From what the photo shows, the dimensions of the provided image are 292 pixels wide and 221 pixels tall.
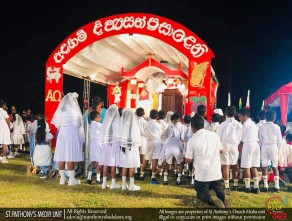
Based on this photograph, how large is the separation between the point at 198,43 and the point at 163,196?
5171 millimetres

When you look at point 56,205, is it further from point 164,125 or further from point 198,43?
point 198,43

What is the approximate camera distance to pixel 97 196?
21.7 feet

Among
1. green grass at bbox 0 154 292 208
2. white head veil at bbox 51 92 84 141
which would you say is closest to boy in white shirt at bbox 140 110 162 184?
green grass at bbox 0 154 292 208

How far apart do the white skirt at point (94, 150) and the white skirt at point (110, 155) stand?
0.54 metres

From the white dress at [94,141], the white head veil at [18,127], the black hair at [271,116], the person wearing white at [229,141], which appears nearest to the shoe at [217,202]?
the person wearing white at [229,141]

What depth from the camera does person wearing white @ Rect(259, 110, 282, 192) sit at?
7.61 metres

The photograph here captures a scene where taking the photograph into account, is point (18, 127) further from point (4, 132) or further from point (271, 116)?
point (271, 116)

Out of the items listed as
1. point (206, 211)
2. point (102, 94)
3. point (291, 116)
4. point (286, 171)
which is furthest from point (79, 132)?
point (102, 94)

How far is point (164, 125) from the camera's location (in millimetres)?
9070

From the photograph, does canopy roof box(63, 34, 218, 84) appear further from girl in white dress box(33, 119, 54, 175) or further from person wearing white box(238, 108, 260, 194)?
person wearing white box(238, 108, 260, 194)

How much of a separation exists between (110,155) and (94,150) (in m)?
1.00

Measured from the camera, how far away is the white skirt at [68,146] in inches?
299

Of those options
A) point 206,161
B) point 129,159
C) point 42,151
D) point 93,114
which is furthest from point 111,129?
point 42,151

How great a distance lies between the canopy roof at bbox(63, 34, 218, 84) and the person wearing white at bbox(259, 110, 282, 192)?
5.81 meters
